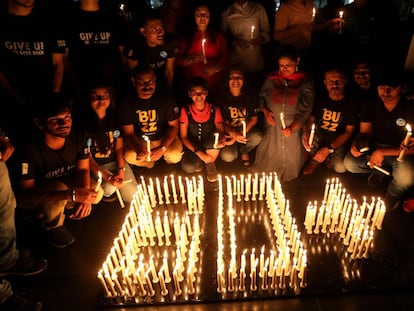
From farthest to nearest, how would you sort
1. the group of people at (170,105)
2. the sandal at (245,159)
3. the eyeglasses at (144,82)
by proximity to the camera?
the sandal at (245,159) → the eyeglasses at (144,82) → the group of people at (170,105)

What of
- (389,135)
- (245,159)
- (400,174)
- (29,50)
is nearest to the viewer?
(29,50)

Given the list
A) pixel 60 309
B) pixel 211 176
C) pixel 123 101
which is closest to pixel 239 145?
pixel 211 176

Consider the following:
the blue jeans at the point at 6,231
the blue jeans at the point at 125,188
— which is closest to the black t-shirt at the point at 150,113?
the blue jeans at the point at 125,188

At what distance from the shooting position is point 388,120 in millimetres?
4531

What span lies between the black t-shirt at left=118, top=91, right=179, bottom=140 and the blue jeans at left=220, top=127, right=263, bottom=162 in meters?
0.96

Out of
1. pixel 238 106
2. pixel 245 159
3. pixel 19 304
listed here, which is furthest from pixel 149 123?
pixel 19 304

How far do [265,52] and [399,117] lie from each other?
11.7 feet

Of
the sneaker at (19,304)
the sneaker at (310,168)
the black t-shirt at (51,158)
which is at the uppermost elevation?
the black t-shirt at (51,158)

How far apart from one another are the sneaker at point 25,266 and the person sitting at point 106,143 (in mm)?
1191

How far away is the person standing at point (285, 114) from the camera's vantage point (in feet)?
15.7

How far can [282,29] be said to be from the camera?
5.59 meters

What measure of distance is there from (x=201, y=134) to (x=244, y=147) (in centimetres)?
77

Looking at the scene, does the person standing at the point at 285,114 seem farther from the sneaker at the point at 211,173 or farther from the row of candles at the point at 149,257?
the row of candles at the point at 149,257

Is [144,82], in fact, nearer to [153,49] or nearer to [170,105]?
[170,105]
